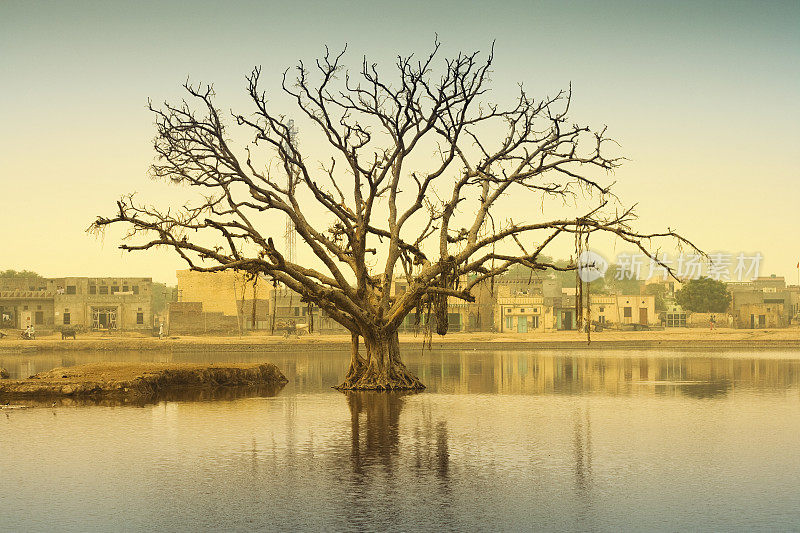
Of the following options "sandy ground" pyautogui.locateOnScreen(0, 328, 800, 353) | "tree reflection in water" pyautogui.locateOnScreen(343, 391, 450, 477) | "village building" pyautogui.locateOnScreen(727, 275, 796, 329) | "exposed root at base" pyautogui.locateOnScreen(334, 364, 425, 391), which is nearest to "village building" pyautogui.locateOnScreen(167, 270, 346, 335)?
"sandy ground" pyautogui.locateOnScreen(0, 328, 800, 353)

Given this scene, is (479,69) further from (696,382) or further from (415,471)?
(415,471)

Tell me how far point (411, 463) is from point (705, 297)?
11061 cm

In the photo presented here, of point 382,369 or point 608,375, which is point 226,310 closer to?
point 608,375

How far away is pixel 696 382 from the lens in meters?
33.7

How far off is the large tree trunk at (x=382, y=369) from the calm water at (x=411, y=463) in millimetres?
2637

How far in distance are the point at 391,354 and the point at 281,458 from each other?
1563cm

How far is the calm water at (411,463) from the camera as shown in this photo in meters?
11.2

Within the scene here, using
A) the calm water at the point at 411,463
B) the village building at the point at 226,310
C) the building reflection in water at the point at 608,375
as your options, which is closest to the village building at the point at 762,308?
the village building at the point at 226,310

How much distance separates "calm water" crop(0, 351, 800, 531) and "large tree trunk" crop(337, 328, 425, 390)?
264 centimetres

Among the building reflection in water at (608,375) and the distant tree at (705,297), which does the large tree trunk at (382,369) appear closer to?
the building reflection in water at (608,375)

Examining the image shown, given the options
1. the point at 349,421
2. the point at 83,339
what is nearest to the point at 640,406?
the point at 349,421

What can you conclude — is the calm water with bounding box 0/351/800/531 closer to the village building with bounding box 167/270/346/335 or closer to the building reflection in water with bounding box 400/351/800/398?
the building reflection in water with bounding box 400/351/800/398

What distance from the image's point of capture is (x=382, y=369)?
3098cm

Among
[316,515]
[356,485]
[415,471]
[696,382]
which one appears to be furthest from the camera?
[696,382]
